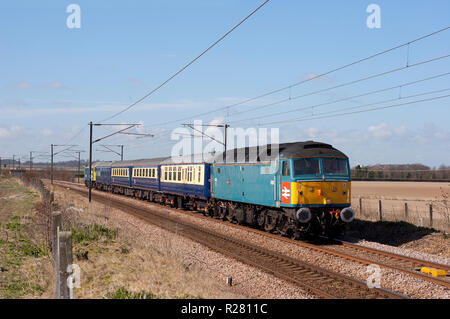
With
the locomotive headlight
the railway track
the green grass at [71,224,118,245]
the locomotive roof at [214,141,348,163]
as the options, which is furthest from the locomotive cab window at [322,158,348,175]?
the green grass at [71,224,118,245]

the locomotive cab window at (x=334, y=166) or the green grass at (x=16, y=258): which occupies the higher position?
the locomotive cab window at (x=334, y=166)

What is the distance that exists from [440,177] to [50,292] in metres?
105

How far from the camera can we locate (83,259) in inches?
462

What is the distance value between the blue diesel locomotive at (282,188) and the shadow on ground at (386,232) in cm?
205

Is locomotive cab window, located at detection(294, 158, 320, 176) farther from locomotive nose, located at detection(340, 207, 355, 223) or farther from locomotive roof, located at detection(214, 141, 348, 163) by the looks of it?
locomotive nose, located at detection(340, 207, 355, 223)

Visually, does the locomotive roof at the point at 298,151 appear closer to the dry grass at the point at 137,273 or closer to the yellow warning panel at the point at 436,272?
the dry grass at the point at 137,273

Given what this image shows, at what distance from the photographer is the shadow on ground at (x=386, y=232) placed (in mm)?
17583

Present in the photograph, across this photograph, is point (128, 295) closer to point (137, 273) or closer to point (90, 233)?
point (137, 273)

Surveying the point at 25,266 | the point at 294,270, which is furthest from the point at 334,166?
the point at 25,266

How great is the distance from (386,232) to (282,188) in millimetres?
Answer: 5823

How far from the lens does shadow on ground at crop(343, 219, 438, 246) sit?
17.6 metres

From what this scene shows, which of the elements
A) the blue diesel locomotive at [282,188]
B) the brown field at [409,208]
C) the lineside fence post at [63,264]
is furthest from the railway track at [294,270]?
the brown field at [409,208]

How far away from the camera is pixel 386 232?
19.1 metres
